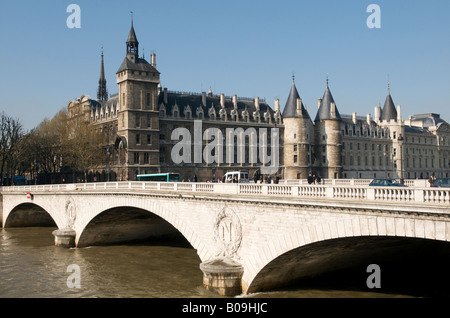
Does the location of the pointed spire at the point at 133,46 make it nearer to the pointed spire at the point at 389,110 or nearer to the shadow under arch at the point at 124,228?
the shadow under arch at the point at 124,228

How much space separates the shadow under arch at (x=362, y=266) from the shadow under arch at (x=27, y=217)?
38.5 metres

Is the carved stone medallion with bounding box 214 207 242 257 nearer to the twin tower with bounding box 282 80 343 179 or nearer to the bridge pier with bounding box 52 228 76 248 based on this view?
the bridge pier with bounding box 52 228 76 248

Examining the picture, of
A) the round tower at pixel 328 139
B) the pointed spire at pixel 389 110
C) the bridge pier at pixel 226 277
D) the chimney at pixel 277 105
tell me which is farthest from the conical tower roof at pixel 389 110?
the bridge pier at pixel 226 277

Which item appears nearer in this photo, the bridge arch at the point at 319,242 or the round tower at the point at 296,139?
the bridge arch at the point at 319,242

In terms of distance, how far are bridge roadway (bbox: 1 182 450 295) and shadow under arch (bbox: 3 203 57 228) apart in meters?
22.7

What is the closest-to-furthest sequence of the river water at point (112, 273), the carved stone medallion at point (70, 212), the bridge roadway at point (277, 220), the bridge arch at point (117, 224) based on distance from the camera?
the bridge roadway at point (277, 220) → the river water at point (112, 273) → the bridge arch at point (117, 224) → the carved stone medallion at point (70, 212)

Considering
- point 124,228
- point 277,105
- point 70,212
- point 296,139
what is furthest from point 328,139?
point 70,212

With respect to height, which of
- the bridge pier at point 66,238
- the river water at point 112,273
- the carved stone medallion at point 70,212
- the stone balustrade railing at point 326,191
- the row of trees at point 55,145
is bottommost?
the river water at point 112,273

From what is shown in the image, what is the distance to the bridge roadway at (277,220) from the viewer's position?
15.4 metres

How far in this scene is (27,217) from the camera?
179ft

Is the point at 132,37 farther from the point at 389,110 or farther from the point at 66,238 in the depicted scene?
the point at 389,110

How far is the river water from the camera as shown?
2455cm

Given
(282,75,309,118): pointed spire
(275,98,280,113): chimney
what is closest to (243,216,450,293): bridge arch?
(282,75,309,118): pointed spire
